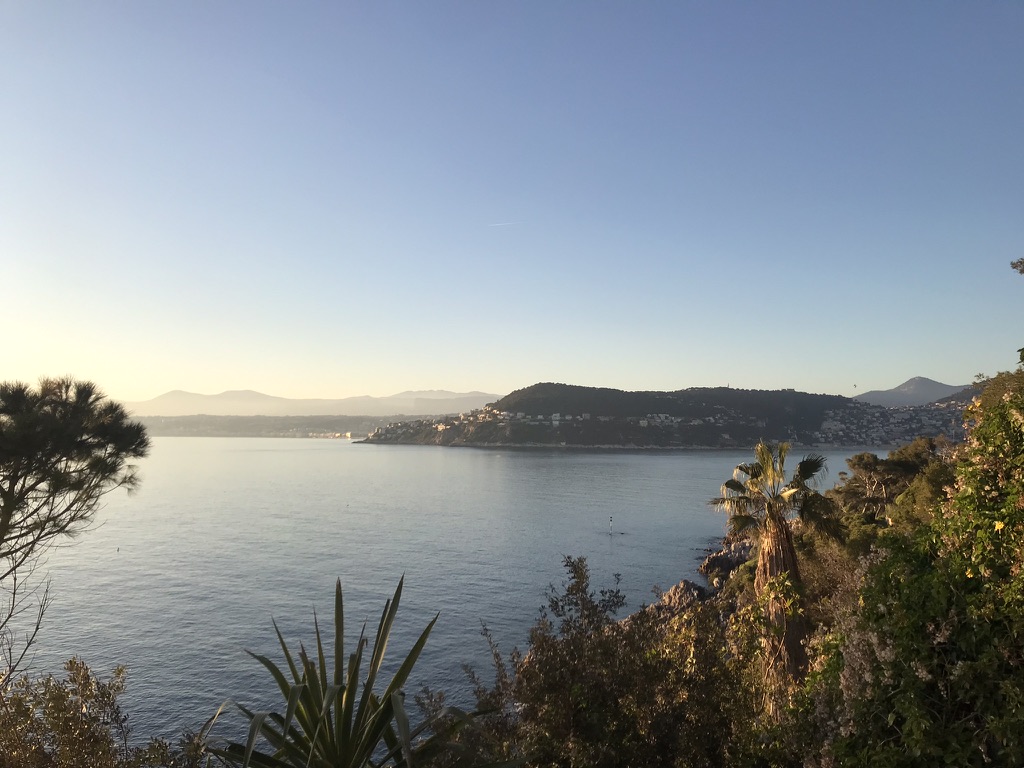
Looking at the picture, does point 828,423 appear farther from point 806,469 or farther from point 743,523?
point 743,523

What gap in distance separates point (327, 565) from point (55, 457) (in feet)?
135

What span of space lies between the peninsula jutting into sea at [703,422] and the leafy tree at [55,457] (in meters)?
161

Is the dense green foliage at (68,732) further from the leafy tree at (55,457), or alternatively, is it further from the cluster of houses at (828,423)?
the cluster of houses at (828,423)

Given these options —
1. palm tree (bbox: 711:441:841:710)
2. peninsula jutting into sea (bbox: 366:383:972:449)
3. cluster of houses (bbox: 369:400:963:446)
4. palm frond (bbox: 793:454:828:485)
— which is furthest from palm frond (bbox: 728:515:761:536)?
cluster of houses (bbox: 369:400:963:446)

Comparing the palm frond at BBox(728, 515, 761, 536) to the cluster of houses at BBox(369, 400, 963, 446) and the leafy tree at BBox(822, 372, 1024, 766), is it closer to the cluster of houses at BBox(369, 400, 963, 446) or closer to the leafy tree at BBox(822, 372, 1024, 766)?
the leafy tree at BBox(822, 372, 1024, 766)

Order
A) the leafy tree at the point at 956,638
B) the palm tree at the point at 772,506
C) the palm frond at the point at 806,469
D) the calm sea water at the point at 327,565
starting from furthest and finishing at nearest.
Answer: the calm sea water at the point at 327,565
the palm frond at the point at 806,469
the palm tree at the point at 772,506
the leafy tree at the point at 956,638

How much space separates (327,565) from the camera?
50375mm

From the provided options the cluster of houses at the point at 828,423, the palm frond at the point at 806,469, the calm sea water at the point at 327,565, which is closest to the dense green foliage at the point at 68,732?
the palm frond at the point at 806,469

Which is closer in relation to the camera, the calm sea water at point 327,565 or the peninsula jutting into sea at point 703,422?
the calm sea water at point 327,565

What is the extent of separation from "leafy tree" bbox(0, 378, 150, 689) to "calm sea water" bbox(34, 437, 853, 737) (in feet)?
32.2

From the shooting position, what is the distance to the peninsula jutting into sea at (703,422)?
164125mm

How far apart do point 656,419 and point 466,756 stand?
180212 mm

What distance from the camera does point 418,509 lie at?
80.6m

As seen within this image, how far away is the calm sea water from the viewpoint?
30.4 meters
